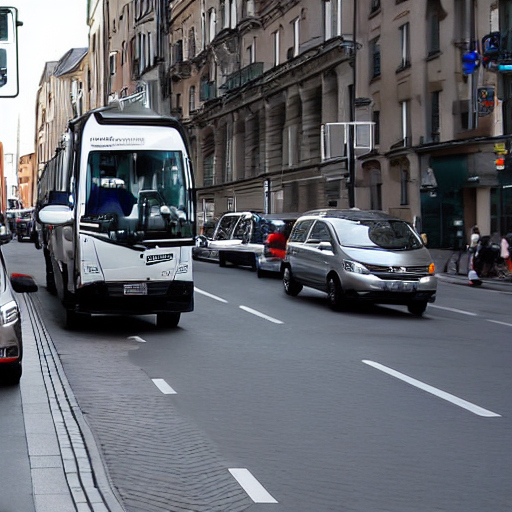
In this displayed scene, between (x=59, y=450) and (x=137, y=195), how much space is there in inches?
332

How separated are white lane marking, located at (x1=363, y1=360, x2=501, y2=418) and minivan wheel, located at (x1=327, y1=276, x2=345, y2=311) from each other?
6415 millimetres

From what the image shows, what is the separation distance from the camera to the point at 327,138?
144ft

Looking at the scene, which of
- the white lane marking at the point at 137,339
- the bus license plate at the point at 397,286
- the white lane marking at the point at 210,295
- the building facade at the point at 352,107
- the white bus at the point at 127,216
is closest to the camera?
the white lane marking at the point at 137,339

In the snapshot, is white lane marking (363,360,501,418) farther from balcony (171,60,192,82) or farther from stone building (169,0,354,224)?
balcony (171,60,192,82)

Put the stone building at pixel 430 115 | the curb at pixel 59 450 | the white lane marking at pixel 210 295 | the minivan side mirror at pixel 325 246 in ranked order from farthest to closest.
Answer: the stone building at pixel 430 115, the white lane marking at pixel 210 295, the minivan side mirror at pixel 325 246, the curb at pixel 59 450

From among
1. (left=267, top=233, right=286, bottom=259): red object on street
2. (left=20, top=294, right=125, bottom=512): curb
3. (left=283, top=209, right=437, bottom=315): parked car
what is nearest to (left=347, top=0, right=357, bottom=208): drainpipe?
(left=267, top=233, right=286, bottom=259): red object on street

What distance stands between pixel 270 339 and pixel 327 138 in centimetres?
2989

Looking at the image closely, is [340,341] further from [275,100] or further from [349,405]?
[275,100]

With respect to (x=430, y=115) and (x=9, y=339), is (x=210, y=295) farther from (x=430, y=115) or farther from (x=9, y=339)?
(x=430, y=115)

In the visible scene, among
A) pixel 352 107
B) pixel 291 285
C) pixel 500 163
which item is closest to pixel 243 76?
pixel 352 107

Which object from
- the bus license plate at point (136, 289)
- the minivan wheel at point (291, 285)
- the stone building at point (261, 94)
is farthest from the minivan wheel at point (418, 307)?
the stone building at point (261, 94)

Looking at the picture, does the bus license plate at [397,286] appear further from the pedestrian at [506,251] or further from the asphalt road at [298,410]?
the pedestrian at [506,251]

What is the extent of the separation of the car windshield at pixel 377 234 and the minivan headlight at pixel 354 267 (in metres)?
0.54

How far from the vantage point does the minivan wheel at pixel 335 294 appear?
18594mm
